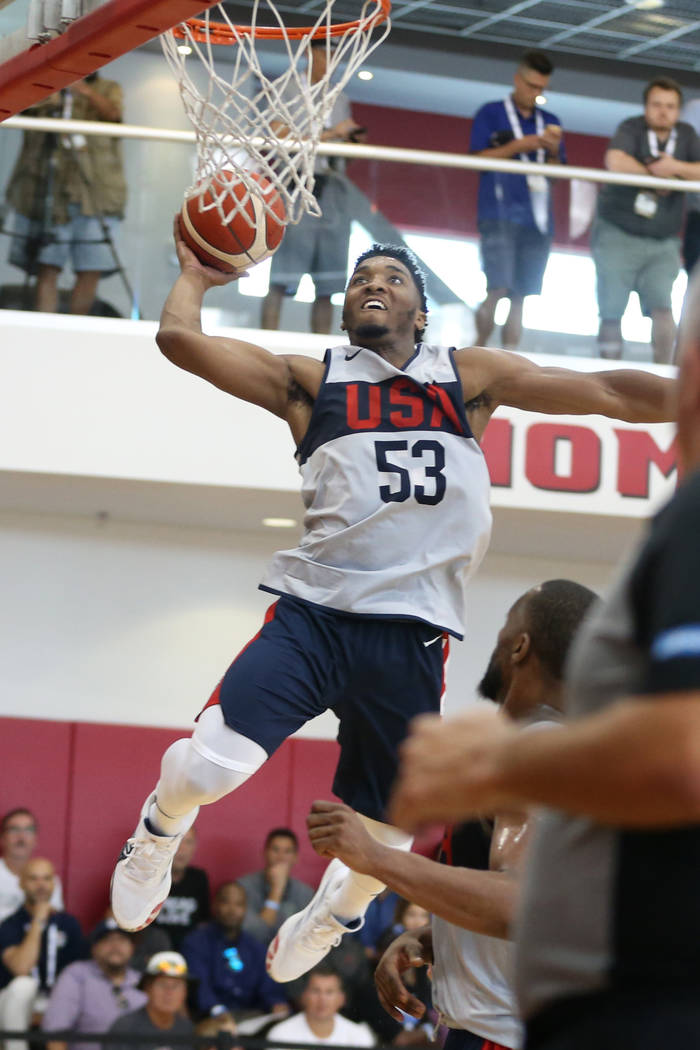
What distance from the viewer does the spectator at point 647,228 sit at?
8.70m

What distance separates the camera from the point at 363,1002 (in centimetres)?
820

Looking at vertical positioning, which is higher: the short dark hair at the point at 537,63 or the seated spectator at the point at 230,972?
the short dark hair at the point at 537,63

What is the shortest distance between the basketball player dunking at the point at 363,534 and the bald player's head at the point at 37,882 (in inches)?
183

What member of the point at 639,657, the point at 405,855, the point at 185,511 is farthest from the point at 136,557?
the point at 639,657

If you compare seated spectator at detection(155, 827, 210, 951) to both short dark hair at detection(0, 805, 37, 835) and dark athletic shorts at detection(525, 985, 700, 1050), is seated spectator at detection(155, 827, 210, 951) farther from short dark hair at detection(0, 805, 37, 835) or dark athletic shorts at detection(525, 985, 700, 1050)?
dark athletic shorts at detection(525, 985, 700, 1050)

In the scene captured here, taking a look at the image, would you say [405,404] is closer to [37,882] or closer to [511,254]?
[511,254]

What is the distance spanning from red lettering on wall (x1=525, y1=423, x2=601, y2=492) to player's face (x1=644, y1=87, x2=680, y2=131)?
1893mm

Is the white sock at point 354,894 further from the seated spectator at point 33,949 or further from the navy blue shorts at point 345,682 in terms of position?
Result: the seated spectator at point 33,949

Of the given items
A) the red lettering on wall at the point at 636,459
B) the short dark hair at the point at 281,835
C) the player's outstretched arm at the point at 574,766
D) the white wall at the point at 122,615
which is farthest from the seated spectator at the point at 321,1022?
the player's outstretched arm at the point at 574,766

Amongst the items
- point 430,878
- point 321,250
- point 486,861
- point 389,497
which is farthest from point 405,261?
point 321,250

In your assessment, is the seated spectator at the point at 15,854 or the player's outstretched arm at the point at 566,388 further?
the seated spectator at the point at 15,854

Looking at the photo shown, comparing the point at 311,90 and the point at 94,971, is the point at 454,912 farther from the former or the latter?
the point at 94,971

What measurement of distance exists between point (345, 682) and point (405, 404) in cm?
74

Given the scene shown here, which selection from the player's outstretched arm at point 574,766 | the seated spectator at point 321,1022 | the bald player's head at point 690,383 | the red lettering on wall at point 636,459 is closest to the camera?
the player's outstretched arm at point 574,766
